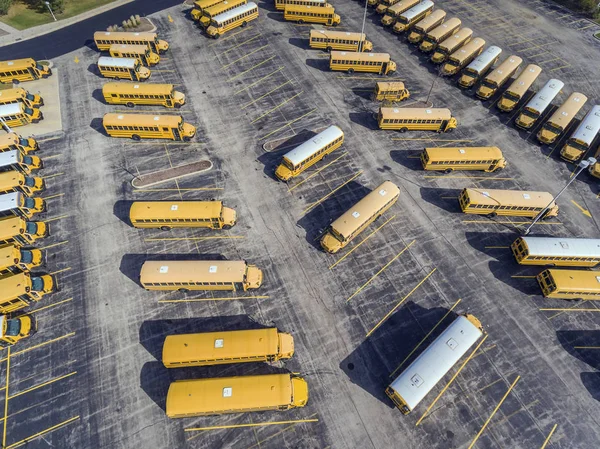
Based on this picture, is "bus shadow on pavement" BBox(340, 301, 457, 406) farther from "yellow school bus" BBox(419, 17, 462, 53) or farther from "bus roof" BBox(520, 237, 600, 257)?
"yellow school bus" BBox(419, 17, 462, 53)

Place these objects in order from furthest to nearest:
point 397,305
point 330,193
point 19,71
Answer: point 19,71, point 330,193, point 397,305

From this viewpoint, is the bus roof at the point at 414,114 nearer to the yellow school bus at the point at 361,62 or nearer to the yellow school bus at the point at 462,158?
the yellow school bus at the point at 462,158

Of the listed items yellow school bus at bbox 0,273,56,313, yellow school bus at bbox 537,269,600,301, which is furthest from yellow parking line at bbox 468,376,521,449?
yellow school bus at bbox 0,273,56,313

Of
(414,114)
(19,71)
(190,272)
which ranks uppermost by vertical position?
(19,71)

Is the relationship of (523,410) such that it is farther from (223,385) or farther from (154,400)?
(154,400)

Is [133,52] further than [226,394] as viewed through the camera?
Yes

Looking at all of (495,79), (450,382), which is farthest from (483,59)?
(450,382)

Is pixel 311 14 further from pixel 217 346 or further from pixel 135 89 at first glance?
pixel 217 346

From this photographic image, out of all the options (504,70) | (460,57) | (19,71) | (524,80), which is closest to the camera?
(19,71)

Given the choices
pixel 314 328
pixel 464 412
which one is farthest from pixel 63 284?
pixel 464 412
